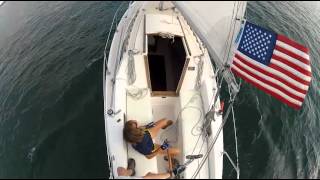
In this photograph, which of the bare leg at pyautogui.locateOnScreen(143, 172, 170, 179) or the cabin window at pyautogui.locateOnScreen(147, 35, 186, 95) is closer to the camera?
the bare leg at pyautogui.locateOnScreen(143, 172, 170, 179)

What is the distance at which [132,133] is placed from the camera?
30.6ft

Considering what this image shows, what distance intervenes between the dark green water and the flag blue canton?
13.7ft

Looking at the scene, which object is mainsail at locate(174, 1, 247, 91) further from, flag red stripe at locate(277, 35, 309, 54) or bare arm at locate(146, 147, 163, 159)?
bare arm at locate(146, 147, 163, 159)

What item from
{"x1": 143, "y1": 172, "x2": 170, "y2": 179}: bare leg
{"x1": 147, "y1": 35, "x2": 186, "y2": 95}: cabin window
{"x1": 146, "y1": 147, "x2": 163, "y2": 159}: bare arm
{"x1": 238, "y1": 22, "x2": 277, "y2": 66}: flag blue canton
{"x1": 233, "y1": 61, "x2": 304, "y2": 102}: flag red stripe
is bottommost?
{"x1": 143, "y1": 172, "x2": 170, "y2": 179}: bare leg

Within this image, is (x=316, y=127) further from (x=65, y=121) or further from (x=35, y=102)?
(x=35, y=102)

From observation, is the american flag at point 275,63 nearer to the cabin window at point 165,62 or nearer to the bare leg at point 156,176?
the bare leg at point 156,176

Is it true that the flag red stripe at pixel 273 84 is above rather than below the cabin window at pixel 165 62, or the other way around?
above

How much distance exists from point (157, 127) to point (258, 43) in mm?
4068

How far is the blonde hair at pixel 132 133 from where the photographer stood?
9312 mm

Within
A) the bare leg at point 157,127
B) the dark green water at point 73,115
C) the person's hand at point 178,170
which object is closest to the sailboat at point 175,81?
the person's hand at point 178,170

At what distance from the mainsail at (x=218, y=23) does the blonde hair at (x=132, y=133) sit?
2.77 metres

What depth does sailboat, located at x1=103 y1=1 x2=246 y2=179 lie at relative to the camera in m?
9.03

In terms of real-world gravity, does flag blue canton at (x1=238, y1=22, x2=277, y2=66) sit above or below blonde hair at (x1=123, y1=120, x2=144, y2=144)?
above

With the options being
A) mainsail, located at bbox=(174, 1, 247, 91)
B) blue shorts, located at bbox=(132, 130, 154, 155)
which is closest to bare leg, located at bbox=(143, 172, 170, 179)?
blue shorts, located at bbox=(132, 130, 154, 155)
